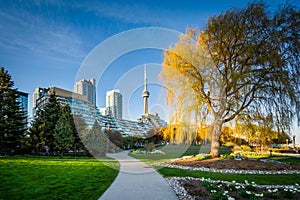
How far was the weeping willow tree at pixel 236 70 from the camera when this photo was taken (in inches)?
396

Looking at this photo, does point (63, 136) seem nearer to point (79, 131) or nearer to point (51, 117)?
point (51, 117)

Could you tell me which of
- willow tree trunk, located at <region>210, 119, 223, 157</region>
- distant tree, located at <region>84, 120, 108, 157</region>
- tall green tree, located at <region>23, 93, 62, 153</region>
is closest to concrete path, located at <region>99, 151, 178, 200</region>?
willow tree trunk, located at <region>210, 119, 223, 157</region>

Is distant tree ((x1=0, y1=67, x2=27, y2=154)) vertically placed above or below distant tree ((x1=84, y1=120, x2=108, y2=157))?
above

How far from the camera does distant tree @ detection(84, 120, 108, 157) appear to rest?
17781mm

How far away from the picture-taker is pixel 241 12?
11.1 m

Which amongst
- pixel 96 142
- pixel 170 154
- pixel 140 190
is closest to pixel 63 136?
pixel 96 142

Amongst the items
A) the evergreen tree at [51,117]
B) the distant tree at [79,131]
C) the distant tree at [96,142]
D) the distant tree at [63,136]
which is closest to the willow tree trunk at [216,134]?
the distant tree at [96,142]

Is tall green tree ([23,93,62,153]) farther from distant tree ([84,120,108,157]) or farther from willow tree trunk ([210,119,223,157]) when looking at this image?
willow tree trunk ([210,119,223,157])

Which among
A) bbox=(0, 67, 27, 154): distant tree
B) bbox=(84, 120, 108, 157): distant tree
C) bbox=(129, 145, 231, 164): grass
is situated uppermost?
bbox=(0, 67, 27, 154): distant tree

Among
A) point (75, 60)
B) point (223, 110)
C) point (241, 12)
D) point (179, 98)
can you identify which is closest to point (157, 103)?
point (179, 98)

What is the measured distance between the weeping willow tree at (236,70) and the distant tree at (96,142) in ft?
27.8

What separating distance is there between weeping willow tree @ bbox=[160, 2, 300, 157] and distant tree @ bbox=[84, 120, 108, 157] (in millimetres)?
8484

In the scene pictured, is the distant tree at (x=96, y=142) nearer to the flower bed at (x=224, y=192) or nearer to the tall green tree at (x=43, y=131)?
the tall green tree at (x=43, y=131)

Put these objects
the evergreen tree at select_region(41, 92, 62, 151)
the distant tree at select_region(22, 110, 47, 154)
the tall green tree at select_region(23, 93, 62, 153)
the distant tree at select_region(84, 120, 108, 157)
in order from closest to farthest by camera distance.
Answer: the distant tree at select_region(22, 110, 47, 154), the tall green tree at select_region(23, 93, 62, 153), the evergreen tree at select_region(41, 92, 62, 151), the distant tree at select_region(84, 120, 108, 157)
